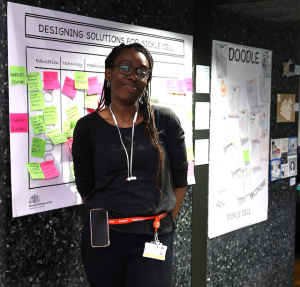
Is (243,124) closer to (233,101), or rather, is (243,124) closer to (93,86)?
(233,101)

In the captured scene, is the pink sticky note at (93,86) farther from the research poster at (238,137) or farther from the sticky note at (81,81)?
the research poster at (238,137)

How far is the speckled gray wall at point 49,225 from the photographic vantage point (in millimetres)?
1772

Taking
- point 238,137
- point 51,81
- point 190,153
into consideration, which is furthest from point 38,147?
point 238,137

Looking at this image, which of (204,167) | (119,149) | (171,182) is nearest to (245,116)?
(204,167)

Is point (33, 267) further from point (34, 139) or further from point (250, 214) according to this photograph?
point (250, 214)

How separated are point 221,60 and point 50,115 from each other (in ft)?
4.21

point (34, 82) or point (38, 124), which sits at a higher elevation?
point (34, 82)

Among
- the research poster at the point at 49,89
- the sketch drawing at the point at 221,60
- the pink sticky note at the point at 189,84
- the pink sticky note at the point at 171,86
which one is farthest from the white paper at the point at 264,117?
the research poster at the point at 49,89

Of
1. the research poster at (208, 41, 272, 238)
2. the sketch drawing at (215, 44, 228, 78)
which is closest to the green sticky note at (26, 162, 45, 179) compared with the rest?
the research poster at (208, 41, 272, 238)

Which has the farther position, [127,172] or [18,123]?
[18,123]

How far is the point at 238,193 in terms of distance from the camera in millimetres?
2879

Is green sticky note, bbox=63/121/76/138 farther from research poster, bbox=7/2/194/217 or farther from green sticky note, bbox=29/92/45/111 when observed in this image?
green sticky note, bbox=29/92/45/111

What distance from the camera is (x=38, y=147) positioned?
186cm

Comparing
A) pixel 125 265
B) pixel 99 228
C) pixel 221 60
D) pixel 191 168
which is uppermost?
pixel 221 60
